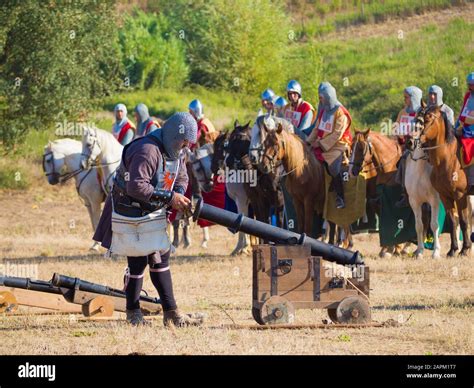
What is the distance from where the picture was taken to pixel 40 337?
35.7ft

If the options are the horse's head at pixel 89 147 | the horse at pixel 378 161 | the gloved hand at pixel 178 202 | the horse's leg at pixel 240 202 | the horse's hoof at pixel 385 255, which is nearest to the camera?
the gloved hand at pixel 178 202

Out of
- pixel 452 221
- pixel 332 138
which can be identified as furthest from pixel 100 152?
pixel 452 221

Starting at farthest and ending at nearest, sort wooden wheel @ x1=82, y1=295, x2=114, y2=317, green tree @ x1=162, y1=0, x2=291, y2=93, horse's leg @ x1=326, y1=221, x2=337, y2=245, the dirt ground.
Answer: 1. green tree @ x1=162, y1=0, x2=291, y2=93
2. horse's leg @ x1=326, y1=221, x2=337, y2=245
3. wooden wheel @ x1=82, y1=295, x2=114, y2=317
4. the dirt ground

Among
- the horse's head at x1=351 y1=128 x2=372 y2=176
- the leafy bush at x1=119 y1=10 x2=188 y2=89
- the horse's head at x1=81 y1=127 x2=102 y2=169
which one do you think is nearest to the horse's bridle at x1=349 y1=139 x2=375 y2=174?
the horse's head at x1=351 y1=128 x2=372 y2=176

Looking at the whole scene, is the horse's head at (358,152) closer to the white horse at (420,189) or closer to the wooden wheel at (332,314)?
the white horse at (420,189)

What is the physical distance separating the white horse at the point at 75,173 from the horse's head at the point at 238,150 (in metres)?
2.95

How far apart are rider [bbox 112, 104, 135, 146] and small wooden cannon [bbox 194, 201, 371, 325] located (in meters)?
11.4

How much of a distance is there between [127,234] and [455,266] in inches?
295

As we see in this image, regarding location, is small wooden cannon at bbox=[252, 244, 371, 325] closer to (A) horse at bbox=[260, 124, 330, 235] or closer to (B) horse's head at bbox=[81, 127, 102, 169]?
(A) horse at bbox=[260, 124, 330, 235]

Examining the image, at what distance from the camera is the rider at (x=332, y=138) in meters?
19.1

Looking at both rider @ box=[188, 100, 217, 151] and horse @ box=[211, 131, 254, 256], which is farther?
rider @ box=[188, 100, 217, 151]

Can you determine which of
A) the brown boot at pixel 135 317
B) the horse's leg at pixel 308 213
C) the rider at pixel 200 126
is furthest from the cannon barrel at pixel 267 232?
the rider at pixel 200 126

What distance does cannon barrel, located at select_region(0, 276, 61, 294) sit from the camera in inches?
451

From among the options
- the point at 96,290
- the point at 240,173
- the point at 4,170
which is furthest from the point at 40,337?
the point at 4,170
